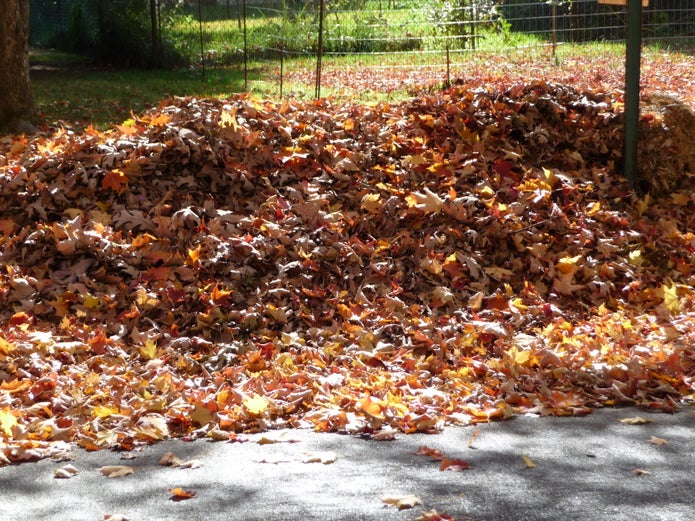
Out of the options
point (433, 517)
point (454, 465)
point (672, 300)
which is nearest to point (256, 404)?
point (454, 465)

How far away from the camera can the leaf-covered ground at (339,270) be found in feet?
14.9

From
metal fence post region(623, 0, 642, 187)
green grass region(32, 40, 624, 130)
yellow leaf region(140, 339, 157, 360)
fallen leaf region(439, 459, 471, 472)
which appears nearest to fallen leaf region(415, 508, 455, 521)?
fallen leaf region(439, 459, 471, 472)

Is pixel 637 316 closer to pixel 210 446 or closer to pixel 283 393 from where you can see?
pixel 283 393

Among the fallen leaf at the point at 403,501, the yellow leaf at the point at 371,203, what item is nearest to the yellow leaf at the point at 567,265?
the yellow leaf at the point at 371,203

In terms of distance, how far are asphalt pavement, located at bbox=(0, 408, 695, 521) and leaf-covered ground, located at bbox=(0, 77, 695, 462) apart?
21cm

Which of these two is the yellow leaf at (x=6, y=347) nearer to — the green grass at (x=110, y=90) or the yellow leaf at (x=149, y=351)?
the yellow leaf at (x=149, y=351)

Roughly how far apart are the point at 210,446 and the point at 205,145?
330 cm

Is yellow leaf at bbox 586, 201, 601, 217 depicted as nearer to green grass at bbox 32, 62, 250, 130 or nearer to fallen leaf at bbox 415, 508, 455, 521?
fallen leaf at bbox 415, 508, 455, 521

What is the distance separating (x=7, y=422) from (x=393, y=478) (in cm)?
195

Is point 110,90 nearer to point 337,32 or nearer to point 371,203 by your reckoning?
point 337,32

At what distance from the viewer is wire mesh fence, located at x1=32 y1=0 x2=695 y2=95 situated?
12.0 metres

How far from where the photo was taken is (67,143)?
23.2 feet

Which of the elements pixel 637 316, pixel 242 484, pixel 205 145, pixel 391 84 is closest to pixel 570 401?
pixel 637 316

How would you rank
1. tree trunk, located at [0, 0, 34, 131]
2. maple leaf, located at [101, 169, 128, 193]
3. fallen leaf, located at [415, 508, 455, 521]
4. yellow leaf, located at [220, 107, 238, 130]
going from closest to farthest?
fallen leaf, located at [415, 508, 455, 521]
maple leaf, located at [101, 169, 128, 193]
yellow leaf, located at [220, 107, 238, 130]
tree trunk, located at [0, 0, 34, 131]
